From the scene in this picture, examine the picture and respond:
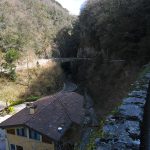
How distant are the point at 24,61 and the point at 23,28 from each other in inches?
510

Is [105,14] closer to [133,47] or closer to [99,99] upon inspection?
[133,47]

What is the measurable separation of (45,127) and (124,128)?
14.4 meters

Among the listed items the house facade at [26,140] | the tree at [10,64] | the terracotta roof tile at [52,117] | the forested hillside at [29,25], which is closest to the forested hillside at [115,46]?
the terracotta roof tile at [52,117]

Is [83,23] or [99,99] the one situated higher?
[83,23]

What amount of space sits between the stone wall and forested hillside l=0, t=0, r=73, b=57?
44.1 m

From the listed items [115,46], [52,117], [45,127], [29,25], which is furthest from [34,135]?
[29,25]

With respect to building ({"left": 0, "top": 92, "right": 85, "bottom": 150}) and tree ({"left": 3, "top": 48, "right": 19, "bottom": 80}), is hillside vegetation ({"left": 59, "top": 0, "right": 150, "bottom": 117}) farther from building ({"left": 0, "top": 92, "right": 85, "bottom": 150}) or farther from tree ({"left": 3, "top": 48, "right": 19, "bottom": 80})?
tree ({"left": 3, "top": 48, "right": 19, "bottom": 80})

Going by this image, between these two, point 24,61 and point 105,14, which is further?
point 24,61

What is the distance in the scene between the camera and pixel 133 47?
26.2 meters

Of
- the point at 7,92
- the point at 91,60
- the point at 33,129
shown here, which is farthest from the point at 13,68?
the point at 33,129

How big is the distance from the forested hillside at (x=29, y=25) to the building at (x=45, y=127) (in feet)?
95.0

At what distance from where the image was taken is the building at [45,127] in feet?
52.6

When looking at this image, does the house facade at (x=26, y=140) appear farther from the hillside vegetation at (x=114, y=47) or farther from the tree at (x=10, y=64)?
the tree at (x=10, y=64)

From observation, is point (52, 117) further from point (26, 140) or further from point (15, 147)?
point (15, 147)
